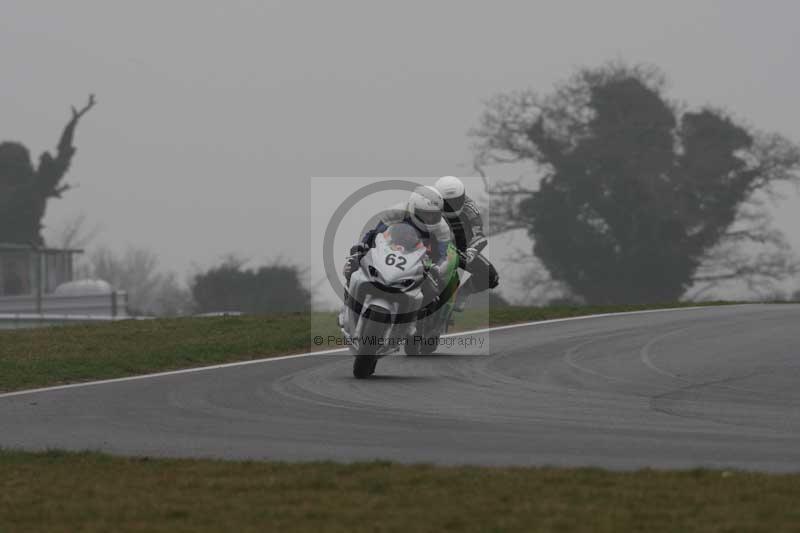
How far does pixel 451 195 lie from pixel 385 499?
30.1 feet

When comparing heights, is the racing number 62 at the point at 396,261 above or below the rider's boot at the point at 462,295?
above

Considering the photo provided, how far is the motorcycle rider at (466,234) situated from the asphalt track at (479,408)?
86 centimetres

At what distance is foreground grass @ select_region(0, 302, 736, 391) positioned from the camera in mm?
17672

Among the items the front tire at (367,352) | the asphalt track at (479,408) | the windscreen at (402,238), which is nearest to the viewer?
the asphalt track at (479,408)

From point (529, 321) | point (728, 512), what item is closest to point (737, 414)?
point (728, 512)

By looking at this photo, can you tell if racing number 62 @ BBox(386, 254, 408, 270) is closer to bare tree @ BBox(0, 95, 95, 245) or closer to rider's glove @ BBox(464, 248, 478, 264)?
rider's glove @ BBox(464, 248, 478, 264)

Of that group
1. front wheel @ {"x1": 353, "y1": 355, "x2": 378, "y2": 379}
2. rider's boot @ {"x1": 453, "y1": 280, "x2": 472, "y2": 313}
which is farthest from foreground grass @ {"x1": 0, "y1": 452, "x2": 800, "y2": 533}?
rider's boot @ {"x1": 453, "y1": 280, "x2": 472, "y2": 313}

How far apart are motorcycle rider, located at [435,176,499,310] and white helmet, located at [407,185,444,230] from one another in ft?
2.33

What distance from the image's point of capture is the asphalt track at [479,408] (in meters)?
10.7

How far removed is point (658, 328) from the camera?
70.1 feet

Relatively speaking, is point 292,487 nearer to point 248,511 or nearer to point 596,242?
point 248,511

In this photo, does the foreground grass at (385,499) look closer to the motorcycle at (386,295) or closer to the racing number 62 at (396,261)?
the motorcycle at (386,295)

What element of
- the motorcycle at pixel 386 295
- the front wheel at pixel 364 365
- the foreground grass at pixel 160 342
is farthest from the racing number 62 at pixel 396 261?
the foreground grass at pixel 160 342

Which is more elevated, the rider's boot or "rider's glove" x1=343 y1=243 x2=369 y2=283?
"rider's glove" x1=343 y1=243 x2=369 y2=283
